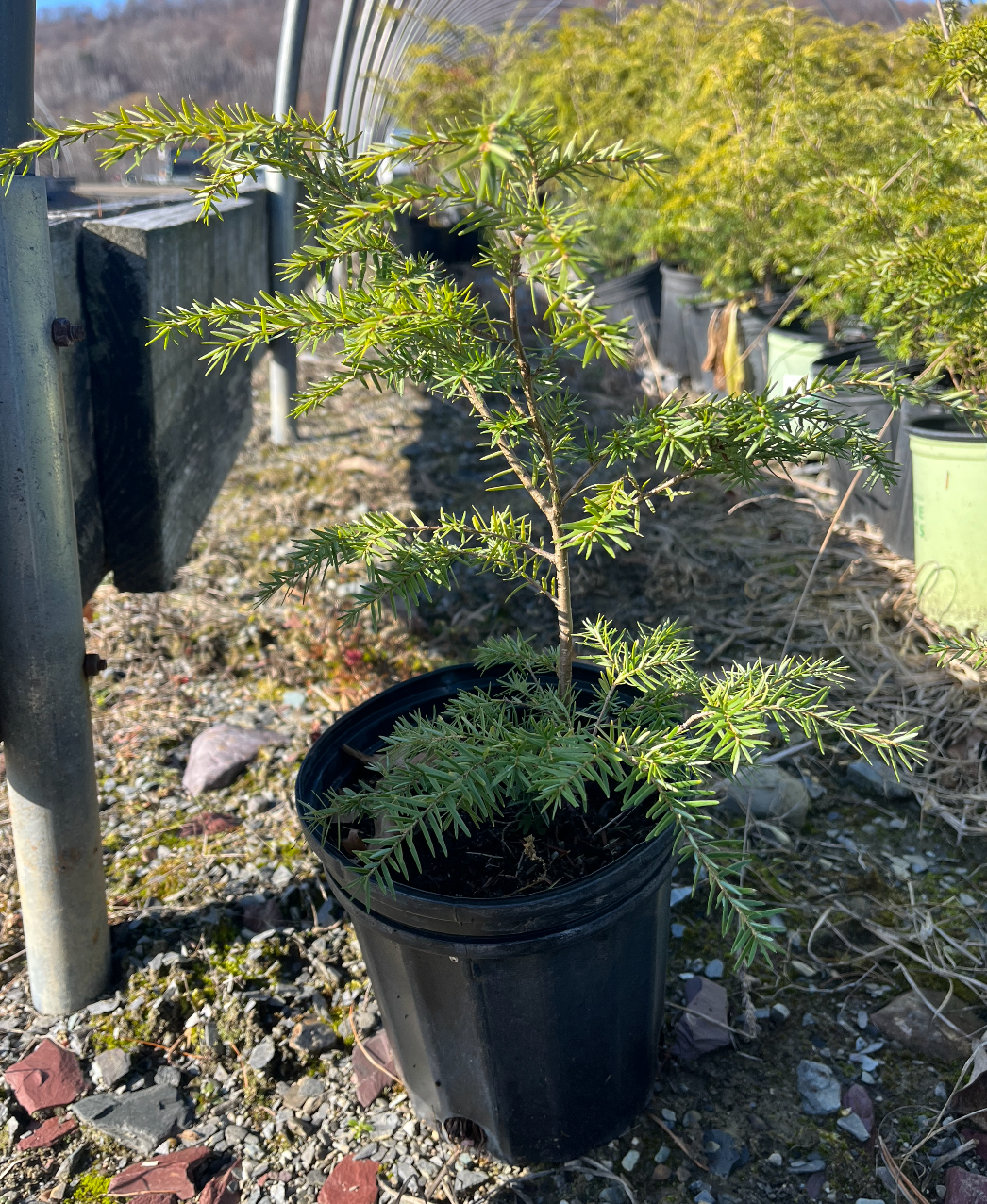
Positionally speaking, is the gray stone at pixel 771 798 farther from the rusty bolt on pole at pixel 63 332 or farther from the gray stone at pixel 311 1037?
the rusty bolt on pole at pixel 63 332

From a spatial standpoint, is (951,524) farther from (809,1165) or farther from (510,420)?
(510,420)

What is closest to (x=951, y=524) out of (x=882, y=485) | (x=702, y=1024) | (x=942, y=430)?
(x=942, y=430)

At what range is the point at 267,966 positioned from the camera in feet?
6.42

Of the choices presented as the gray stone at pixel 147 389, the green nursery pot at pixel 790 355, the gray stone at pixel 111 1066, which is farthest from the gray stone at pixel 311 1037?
the green nursery pot at pixel 790 355

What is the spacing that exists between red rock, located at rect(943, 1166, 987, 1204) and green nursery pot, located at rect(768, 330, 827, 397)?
3.82 meters

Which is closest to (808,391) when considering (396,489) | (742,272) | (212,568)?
(212,568)

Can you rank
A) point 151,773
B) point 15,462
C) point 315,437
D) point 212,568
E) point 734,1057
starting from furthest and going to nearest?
point 315,437 < point 212,568 < point 151,773 < point 734,1057 < point 15,462

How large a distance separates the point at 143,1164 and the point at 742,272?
215 inches

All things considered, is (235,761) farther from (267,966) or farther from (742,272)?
(742,272)

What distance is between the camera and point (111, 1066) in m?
1.74

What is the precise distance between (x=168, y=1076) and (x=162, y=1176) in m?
0.21

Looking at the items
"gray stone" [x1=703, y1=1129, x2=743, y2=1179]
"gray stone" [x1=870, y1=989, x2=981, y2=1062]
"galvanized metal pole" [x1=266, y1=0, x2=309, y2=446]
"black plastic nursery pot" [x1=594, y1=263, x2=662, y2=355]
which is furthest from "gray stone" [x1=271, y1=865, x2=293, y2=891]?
"black plastic nursery pot" [x1=594, y1=263, x2=662, y2=355]

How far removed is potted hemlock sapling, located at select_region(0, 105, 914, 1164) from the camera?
3.69ft

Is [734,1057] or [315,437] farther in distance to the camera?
[315,437]
